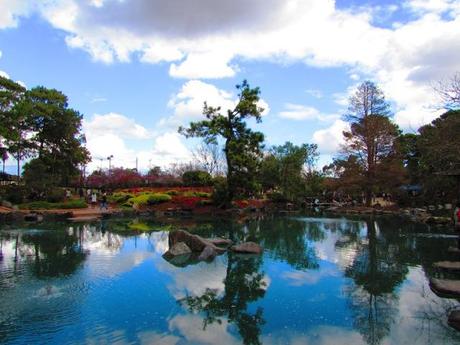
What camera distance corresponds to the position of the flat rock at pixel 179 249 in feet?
43.7

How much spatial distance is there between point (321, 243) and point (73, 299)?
11234 mm

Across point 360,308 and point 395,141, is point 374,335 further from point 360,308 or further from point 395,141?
point 395,141

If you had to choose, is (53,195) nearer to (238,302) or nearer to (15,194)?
(15,194)

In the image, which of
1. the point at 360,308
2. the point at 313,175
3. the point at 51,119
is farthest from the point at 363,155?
the point at 360,308

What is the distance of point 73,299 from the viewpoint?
27.0 feet

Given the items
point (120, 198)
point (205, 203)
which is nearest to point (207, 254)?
point (205, 203)

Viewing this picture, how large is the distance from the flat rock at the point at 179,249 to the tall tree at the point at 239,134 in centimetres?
1612

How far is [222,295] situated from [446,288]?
497 centimetres

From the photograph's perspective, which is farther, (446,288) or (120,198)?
(120,198)

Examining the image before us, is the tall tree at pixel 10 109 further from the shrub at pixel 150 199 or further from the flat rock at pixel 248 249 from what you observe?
the flat rock at pixel 248 249

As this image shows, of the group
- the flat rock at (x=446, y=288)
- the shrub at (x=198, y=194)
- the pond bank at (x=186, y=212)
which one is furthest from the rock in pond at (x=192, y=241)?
the shrub at (x=198, y=194)

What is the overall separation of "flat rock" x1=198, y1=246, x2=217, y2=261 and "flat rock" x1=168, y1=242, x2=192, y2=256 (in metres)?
0.66

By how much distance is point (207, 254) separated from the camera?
13266 mm

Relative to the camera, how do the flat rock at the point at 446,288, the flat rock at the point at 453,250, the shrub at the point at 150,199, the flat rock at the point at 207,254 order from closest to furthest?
1. the flat rock at the point at 446,288
2. the flat rock at the point at 207,254
3. the flat rock at the point at 453,250
4. the shrub at the point at 150,199
